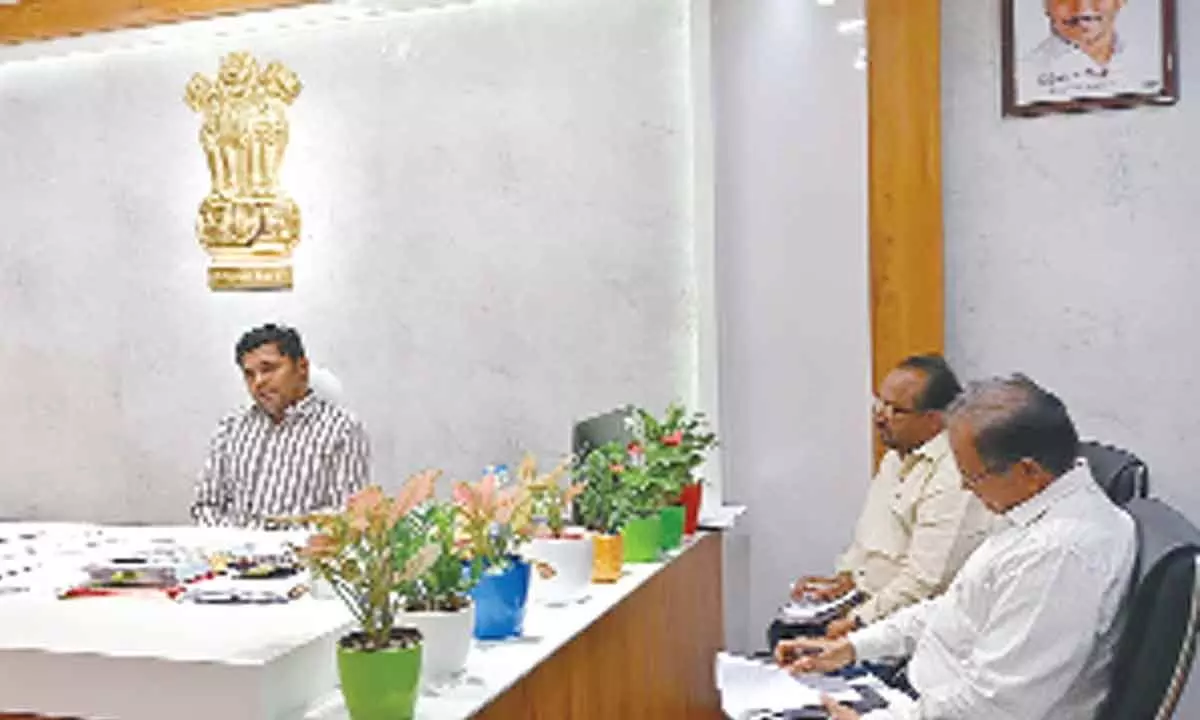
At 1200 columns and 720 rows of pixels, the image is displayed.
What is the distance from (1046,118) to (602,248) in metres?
1.50

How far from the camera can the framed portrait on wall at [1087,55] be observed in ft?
11.6

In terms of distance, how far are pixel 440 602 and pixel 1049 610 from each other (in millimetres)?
1015

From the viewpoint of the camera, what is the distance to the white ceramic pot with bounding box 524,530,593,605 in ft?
7.43

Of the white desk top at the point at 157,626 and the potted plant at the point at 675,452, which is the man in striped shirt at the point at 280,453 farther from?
the white desk top at the point at 157,626

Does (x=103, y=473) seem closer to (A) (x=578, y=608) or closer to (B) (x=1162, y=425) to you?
(A) (x=578, y=608)

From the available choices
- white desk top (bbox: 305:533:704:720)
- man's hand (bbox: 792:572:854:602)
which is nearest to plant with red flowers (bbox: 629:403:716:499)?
white desk top (bbox: 305:533:704:720)

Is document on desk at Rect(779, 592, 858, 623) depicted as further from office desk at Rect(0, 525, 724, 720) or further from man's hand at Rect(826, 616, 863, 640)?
office desk at Rect(0, 525, 724, 720)

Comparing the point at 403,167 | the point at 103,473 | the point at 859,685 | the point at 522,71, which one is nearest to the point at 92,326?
the point at 103,473

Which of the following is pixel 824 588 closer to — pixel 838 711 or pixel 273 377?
pixel 838 711

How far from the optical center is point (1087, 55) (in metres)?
3.60

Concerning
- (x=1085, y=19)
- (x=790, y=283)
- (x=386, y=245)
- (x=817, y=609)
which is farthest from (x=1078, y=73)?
(x=386, y=245)

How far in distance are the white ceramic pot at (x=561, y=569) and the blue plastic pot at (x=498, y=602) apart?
0.67 ft

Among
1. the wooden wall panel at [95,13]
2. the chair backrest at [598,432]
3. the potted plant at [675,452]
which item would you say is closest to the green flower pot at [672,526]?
the potted plant at [675,452]

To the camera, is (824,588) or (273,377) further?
(273,377)
